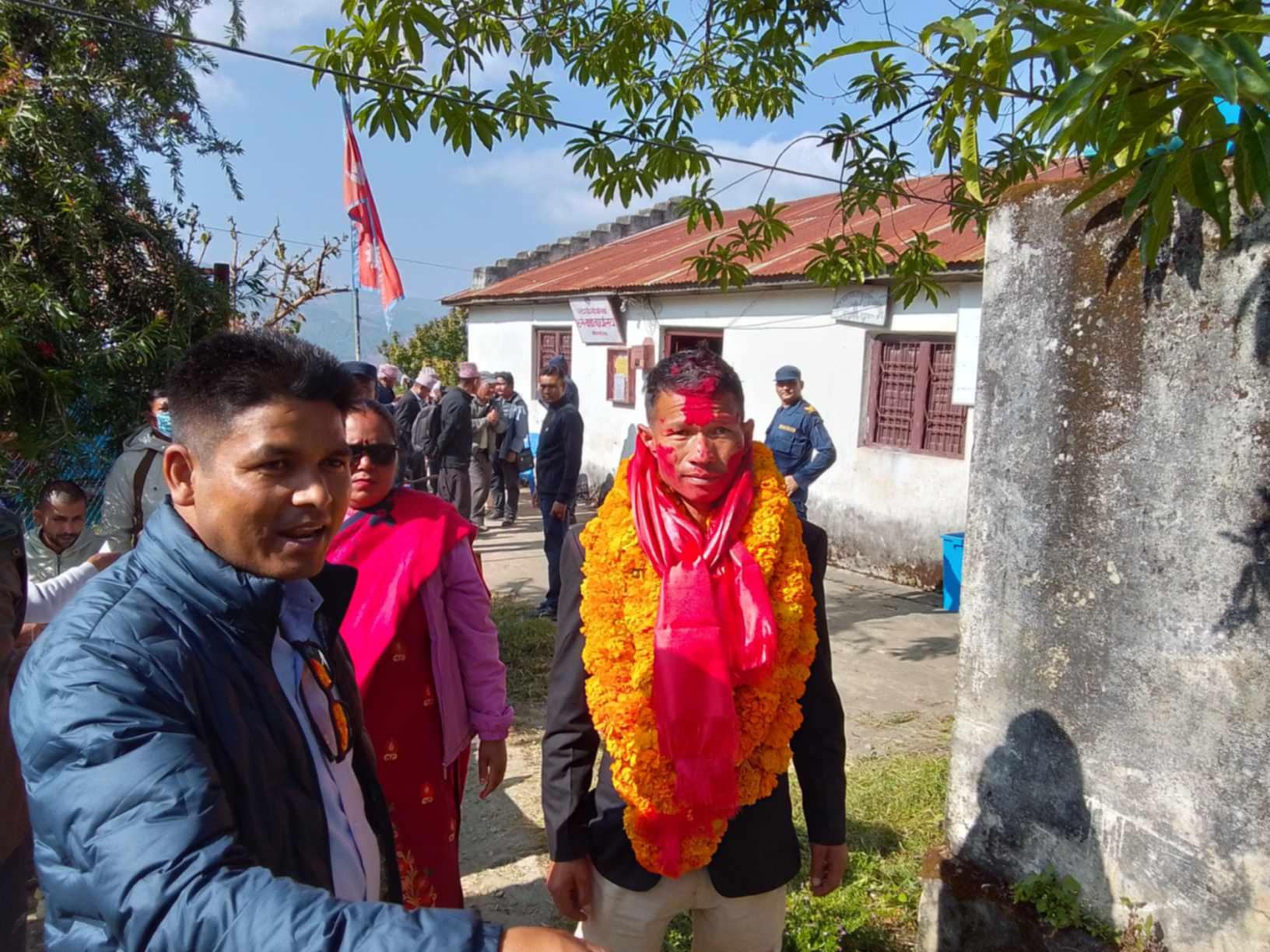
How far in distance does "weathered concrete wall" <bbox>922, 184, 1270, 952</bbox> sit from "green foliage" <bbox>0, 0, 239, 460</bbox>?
3457 mm

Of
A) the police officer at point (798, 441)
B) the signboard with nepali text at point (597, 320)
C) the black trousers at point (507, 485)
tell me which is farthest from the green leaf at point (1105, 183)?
the signboard with nepali text at point (597, 320)

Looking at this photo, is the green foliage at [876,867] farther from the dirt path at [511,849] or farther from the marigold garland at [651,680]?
the marigold garland at [651,680]

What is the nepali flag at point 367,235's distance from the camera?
7.66 m

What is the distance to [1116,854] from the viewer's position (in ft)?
7.32

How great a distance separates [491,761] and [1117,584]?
1.81 meters

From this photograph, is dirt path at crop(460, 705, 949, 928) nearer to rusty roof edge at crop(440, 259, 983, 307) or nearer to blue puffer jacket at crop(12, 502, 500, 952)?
blue puffer jacket at crop(12, 502, 500, 952)

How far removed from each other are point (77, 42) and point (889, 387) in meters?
7.05

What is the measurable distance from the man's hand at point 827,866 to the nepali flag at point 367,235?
6867 millimetres

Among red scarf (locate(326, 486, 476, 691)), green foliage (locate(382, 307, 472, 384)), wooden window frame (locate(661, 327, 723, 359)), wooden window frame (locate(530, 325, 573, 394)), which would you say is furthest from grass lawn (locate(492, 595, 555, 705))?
green foliage (locate(382, 307, 472, 384))

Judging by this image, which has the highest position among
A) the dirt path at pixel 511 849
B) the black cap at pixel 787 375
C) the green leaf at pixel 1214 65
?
the green leaf at pixel 1214 65

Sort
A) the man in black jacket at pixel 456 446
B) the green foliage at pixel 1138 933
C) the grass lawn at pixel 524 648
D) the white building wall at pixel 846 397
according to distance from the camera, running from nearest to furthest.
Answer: the green foliage at pixel 1138 933 → the grass lawn at pixel 524 648 → the white building wall at pixel 846 397 → the man in black jacket at pixel 456 446

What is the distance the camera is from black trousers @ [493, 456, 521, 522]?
34.5 feet

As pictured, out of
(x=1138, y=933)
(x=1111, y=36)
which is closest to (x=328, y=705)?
(x=1111, y=36)

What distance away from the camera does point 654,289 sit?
11188 millimetres
